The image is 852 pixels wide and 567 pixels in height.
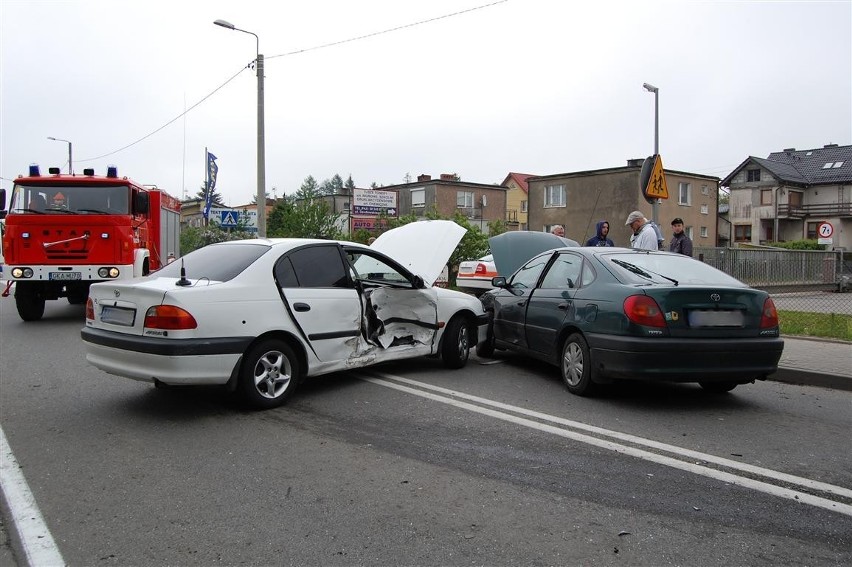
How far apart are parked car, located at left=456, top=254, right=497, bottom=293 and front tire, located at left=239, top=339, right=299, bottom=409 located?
1140 cm

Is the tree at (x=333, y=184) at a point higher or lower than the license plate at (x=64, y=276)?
higher

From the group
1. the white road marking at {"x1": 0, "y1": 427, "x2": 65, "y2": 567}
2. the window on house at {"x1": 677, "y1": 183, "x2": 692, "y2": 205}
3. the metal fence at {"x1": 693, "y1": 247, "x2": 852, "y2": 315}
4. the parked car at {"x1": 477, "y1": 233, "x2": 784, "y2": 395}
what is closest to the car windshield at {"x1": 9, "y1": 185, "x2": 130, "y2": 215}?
the white road marking at {"x1": 0, "y1": 427, "x2": 65, "y2": 567}

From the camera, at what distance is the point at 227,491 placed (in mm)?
3961

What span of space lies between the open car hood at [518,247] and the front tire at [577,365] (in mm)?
4220

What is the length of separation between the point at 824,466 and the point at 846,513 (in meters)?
0.90

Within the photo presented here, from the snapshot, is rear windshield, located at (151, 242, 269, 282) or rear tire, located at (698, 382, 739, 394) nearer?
rear windshield, located at (151, 242, 269, 282)

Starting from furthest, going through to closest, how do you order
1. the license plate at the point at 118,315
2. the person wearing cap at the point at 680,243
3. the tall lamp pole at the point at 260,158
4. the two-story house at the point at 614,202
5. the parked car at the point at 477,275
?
the two-story house at the point at 614,202, the tall lamp pole at the point at 260,158, the parked car at the point at 477,275, the person wearing cap at the point at 680,243, the license plate at the point at 118,315

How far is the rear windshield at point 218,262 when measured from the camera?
5833mm

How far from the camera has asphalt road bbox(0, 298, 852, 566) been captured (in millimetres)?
3293

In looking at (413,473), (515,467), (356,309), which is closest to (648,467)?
(515,467)

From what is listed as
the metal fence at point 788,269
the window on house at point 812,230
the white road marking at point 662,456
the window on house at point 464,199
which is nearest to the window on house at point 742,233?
the window on house at point 812,230

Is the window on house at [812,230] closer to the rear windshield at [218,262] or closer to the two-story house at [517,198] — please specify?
the two-story house at [517,198]

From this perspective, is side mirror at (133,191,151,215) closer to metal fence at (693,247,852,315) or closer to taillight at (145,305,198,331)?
taillight at (145,305,198,331)

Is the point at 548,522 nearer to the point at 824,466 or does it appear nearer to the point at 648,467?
the point at 648,467
